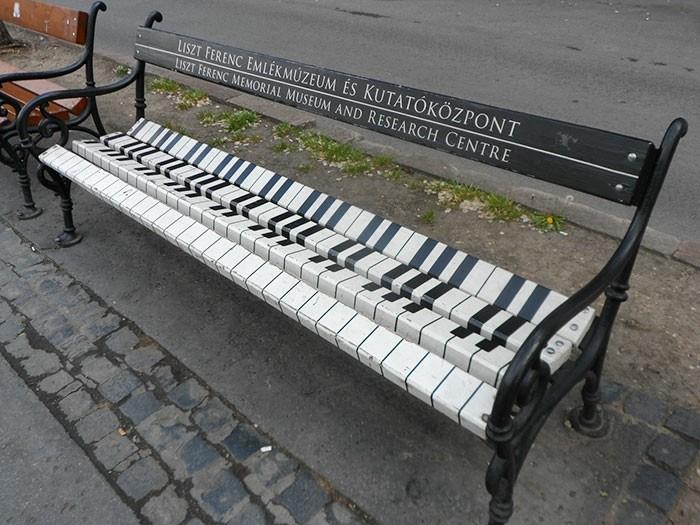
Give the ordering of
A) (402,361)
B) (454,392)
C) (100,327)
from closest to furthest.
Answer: (454,392) < (402,361) < (100,327)

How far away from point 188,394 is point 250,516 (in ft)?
2.27

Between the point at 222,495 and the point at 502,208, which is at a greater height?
the point at 502,208

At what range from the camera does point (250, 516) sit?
6.90 feet

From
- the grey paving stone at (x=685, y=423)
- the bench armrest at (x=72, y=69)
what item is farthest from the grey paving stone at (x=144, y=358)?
the grey paving stone at (x=685, y=423)

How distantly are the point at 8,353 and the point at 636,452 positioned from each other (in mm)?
2780

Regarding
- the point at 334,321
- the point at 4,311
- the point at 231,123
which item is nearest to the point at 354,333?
the point at 334,321

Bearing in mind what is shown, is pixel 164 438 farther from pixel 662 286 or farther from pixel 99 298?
pixel 662 286

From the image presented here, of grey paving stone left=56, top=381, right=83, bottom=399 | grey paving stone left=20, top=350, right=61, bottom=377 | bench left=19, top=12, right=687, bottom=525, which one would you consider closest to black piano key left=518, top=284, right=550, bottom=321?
bench left=19, top=12, right=687, bottom=525

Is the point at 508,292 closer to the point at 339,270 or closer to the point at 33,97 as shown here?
the point at 339,270

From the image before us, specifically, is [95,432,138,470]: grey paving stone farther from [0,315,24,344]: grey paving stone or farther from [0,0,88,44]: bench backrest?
[0,0,88,44]: bench backrest

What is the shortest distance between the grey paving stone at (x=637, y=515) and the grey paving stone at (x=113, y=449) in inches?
70.7

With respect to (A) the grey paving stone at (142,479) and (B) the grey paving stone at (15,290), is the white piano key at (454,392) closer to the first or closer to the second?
(A) the grey paving stone at (142,479)

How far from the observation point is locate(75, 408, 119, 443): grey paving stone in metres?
2.43

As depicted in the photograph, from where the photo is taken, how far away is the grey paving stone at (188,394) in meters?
2.56
